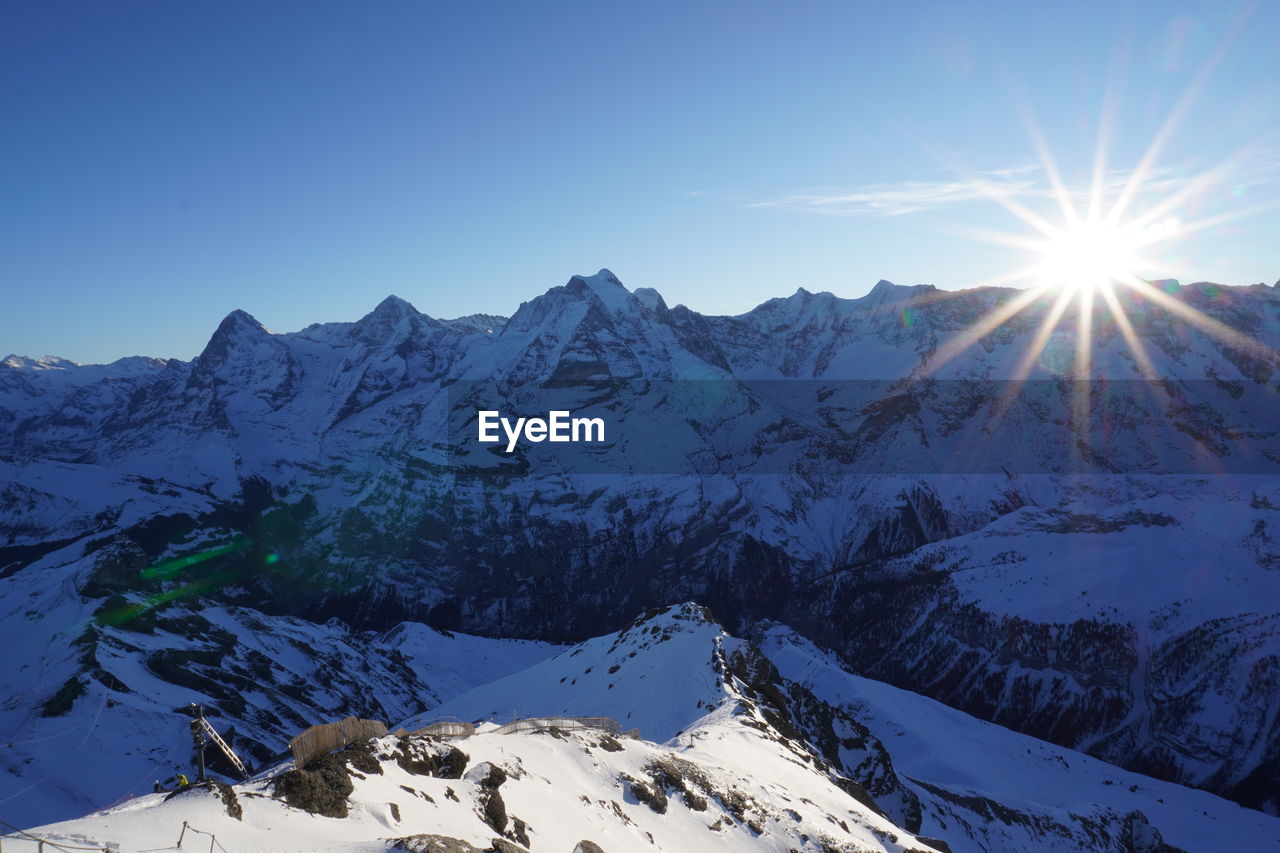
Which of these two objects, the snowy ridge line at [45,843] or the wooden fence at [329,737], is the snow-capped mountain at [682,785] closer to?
the snowy ridge line at [45,843]

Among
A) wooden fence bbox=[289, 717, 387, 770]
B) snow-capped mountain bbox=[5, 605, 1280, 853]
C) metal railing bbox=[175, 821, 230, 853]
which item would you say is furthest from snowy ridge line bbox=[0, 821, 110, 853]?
wooden fence bbox=[289, 717, 387, 770]

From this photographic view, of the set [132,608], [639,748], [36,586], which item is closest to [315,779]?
[639,748]

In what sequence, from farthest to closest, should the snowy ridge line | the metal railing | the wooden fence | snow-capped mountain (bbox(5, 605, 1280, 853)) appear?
the wooden fence, snow-capped mountain (bbox(5, 605, 1280, 853)), the metal railing, the snowy ridge line

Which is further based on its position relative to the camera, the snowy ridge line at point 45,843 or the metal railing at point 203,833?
the metal railing at point 203,833

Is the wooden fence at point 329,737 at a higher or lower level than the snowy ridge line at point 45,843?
lower

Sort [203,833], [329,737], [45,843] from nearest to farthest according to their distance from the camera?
[45,843]
[203,833]
[329,737]

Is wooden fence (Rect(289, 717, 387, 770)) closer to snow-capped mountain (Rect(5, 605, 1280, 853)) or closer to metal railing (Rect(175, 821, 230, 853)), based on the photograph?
snow-capped mountain (Rect(5, 605, 1280, 853))

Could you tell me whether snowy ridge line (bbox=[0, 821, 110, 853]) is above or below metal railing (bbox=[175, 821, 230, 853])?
above

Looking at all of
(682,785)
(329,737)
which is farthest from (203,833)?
(682,785)

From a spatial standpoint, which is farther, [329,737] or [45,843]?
[329,737]

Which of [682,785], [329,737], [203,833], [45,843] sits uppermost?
[45,843]

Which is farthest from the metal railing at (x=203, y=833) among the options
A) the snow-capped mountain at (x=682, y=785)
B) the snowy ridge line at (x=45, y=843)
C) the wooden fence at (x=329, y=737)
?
the wooden fence at (x=329, y=737)

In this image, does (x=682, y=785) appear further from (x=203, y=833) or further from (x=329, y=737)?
(x=203, y=833)
